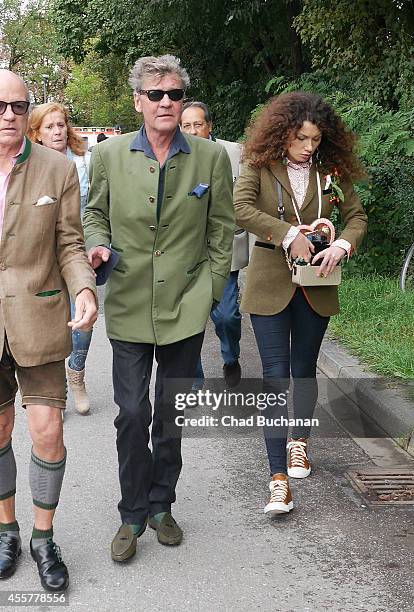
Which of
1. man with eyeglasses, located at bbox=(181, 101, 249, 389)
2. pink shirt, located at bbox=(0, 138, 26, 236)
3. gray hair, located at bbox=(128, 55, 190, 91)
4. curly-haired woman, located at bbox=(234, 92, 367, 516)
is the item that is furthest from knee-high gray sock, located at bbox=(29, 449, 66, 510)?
man with eyeglasses, located at bbox=(181, 101, 249, 389)

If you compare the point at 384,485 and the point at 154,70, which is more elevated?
the point at 154,70

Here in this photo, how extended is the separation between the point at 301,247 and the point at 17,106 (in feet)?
5.51

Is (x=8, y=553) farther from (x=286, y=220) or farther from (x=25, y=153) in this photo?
(x=286, y=220)

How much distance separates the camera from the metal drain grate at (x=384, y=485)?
488cm

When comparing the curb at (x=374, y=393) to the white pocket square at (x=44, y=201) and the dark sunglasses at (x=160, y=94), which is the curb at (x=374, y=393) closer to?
the dark sunglasses at (x=160, y=94)

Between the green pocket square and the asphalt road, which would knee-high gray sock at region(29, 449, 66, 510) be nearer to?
the asphalt road

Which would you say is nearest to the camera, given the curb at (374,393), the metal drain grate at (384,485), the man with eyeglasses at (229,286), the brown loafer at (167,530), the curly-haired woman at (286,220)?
the brown loafer at (167,530)

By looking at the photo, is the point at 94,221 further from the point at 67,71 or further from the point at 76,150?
the point at 67,71

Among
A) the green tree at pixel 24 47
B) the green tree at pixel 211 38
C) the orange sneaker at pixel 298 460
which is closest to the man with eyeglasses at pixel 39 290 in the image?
the orange sneaker at pixel 298 460

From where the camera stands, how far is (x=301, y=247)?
4711 mm

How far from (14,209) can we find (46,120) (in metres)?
2.98

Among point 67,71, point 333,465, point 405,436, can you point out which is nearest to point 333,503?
point 333,465

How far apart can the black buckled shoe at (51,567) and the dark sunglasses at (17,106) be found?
5.49 ft

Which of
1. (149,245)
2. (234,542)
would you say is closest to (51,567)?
(234,542)
